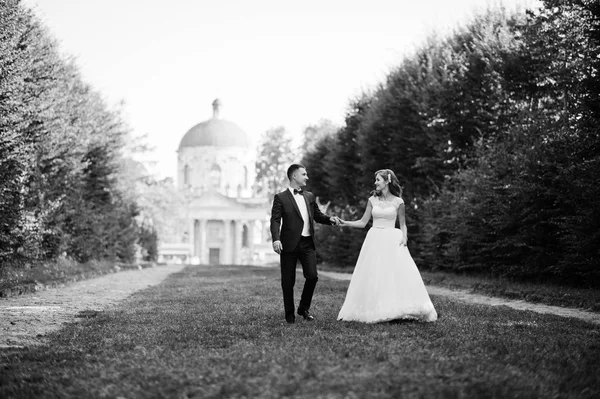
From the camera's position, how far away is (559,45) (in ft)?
61.8

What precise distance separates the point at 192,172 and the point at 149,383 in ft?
342

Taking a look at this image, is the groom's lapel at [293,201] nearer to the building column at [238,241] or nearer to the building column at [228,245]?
the building column at [228,245]

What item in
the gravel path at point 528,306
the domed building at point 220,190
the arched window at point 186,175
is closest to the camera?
the gravel path at point 528,306

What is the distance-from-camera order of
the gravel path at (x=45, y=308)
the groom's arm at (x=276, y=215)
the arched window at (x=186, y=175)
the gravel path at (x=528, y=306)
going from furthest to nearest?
the arched window at (x=186, y=175)
the gravel path at (x=528, y=306)
the groom's arm at (x=276, y=215)
the gravel path at (x=45, y=308)

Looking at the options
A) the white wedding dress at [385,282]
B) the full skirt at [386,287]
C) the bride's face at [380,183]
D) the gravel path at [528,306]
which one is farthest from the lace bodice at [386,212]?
the gravel path at [528,306]

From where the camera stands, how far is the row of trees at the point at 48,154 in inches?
706

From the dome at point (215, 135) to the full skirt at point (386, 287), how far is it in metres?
97.4

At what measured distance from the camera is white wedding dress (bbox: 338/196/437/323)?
10.0 meters

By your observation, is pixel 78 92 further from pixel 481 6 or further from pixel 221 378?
pixel 221 378

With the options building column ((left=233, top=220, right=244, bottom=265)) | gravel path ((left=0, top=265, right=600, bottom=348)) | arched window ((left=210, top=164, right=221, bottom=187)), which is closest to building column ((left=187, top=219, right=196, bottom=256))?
building column ((left=233, top=220, right=244, bottom=265))

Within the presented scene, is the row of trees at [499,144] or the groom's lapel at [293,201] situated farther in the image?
the row of trees at [499,144]

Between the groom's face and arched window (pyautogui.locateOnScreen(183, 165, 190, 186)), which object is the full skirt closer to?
the groom's face

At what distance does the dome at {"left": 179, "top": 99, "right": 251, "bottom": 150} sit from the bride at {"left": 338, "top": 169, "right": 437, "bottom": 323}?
97.2m

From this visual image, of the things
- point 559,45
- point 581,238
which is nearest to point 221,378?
point 581,238
